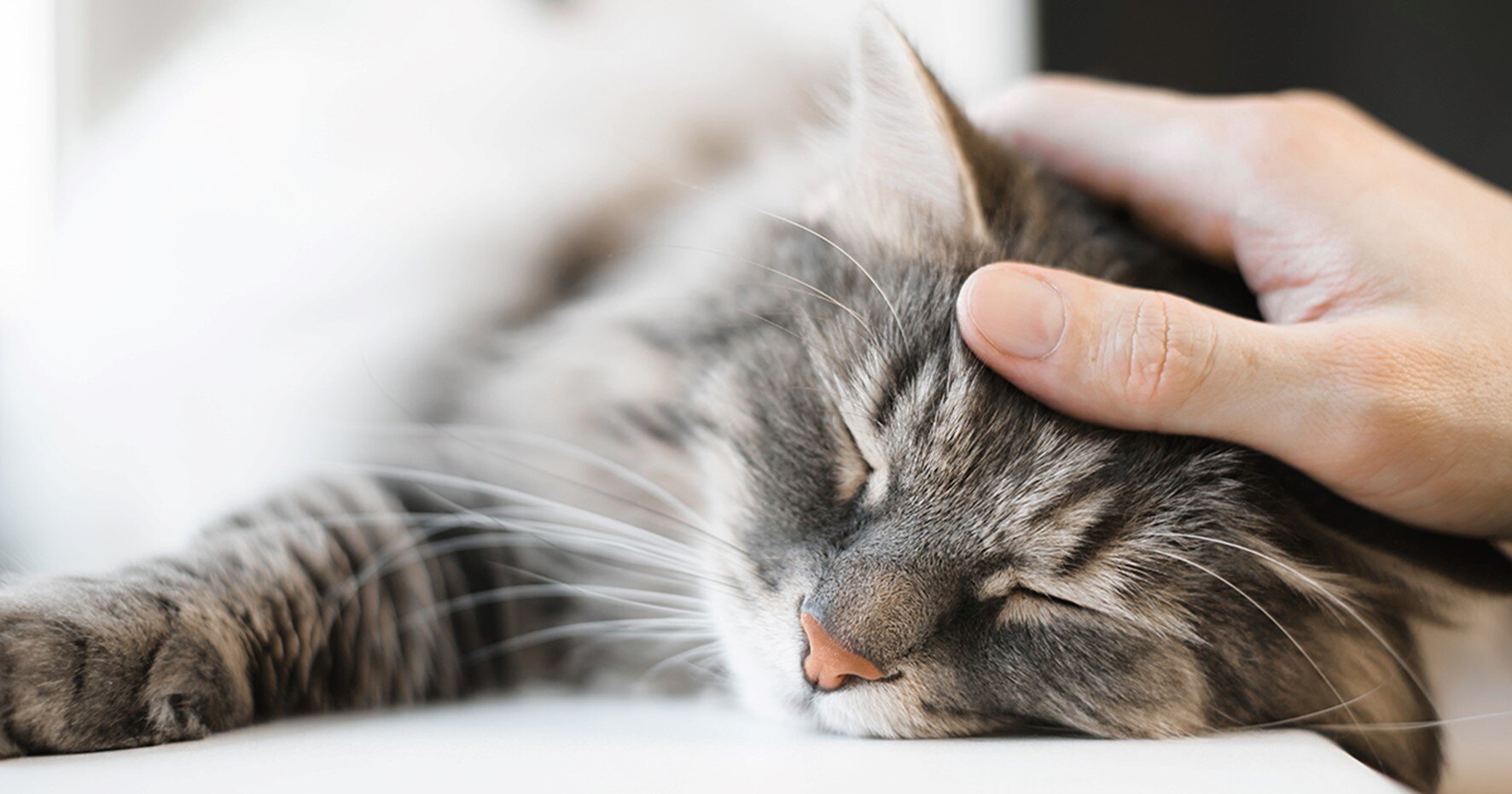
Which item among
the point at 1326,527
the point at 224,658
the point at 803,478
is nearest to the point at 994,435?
the point at 803,478

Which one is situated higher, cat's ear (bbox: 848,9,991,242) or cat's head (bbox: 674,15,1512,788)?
cat's ear (bbox: 848,9,991,242)

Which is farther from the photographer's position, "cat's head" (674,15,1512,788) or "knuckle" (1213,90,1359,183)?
"knuckle" (1213,90,1359,183)

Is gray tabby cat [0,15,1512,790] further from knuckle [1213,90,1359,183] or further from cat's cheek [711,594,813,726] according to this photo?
knuckle [1213,90,1359,183]

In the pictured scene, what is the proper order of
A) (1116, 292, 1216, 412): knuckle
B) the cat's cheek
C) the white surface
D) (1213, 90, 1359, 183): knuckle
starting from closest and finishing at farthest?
the white surface → (1116, 292, 1216, 412): knuckle → the cat's cheek → (1213, 90, 1359, 183): knuckle

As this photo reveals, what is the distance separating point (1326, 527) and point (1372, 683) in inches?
6.9

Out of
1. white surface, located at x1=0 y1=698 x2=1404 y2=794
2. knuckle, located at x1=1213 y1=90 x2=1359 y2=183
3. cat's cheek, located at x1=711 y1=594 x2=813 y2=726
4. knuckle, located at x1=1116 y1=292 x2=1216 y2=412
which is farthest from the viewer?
knuckle, located at x1=1213 y1=90 x2=1359 y2=183

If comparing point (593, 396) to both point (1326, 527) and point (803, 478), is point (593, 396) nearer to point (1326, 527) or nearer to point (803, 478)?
point (803, 478)

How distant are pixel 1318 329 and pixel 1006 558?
1.10ft

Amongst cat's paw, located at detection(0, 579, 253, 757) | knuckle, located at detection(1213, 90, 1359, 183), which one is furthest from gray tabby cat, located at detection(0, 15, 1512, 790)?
knuckle, located at detection(1213, 90, 1359, 183)

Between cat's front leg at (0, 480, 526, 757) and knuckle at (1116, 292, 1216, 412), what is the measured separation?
795 mm

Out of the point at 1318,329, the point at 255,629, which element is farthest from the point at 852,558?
the point at 255,629

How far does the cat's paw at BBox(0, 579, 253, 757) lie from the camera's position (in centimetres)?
83

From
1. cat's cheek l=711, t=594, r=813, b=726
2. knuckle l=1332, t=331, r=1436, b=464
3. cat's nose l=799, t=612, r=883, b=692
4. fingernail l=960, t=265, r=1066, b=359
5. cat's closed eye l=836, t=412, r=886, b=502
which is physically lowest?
cat's cheek l=711, t=594, r=813, b=726

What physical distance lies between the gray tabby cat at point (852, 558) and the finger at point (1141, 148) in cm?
6
